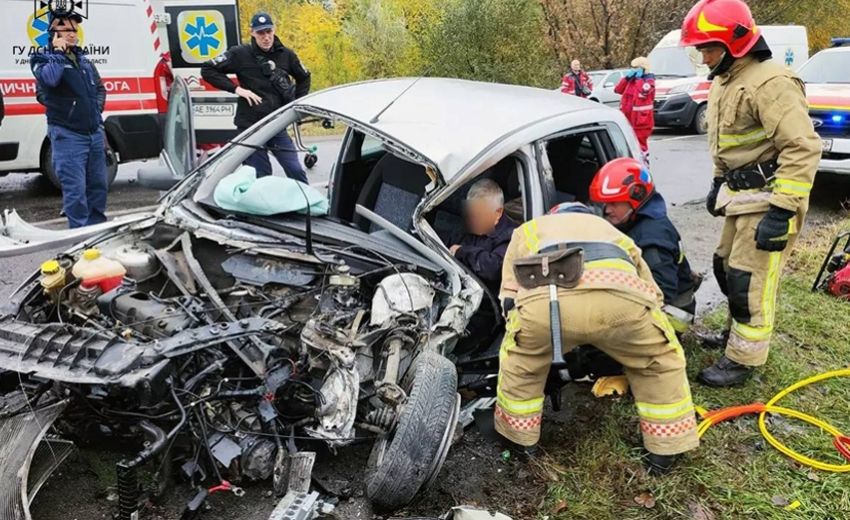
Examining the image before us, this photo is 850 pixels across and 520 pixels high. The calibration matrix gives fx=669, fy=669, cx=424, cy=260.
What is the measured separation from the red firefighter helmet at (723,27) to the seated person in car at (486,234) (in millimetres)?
1202

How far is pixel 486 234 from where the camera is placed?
3357 millimetres

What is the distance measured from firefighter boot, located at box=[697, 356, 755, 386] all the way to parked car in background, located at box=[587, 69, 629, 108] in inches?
509

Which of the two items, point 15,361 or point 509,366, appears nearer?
point 15,361

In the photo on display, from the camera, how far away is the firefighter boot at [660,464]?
2.84 meters

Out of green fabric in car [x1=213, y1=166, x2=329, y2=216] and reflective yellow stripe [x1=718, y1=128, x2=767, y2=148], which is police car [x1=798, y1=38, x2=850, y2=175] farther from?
green fabric in car [x1=213, y1=166, x2=329, y2=216]

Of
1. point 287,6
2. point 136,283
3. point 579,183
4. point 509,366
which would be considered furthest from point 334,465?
point 287,6

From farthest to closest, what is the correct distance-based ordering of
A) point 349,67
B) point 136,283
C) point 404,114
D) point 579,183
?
point 349,67 < point 579,183 < point 404,114 < point 136,283

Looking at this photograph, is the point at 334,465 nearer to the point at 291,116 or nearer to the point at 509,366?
the point at 509,366

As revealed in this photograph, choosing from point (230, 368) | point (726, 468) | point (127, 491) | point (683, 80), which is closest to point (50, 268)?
point (230, 368)

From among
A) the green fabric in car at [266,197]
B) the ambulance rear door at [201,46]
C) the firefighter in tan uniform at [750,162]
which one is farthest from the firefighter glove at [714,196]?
the ambulance rear door at [201,46]

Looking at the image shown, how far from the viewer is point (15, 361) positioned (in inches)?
89.3

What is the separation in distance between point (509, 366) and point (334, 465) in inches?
33.3

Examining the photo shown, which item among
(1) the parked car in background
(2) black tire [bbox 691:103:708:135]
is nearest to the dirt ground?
(2) black tire [bbox 691:103:708:135]

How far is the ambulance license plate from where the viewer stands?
7.30 metres
